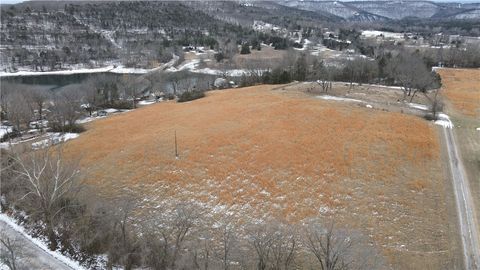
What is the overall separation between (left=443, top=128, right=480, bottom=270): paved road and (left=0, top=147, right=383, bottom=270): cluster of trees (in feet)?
25.8

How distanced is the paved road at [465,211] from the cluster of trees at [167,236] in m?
7.87

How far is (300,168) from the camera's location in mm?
44531

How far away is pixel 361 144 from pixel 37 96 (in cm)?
6497

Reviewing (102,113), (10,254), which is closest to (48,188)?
(10,254)

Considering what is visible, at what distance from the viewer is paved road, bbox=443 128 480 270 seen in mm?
32372

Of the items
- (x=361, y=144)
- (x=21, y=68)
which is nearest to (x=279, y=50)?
(x=21, y=68)

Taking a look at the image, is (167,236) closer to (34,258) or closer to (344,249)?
(34,258)

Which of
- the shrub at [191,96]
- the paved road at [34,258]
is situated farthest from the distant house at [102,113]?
the paved road at [34,258]

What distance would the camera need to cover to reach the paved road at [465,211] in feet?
106

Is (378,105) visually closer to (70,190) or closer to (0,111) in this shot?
(70,190)

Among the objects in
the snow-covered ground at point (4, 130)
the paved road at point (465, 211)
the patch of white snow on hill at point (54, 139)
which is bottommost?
the snow-covered ground at point (4, 130)

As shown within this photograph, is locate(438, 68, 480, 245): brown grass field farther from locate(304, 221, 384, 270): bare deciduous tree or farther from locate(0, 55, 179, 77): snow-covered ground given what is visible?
locate(0, 55, 179, 77): snow-covered ground

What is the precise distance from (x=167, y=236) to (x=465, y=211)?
95.5 ft

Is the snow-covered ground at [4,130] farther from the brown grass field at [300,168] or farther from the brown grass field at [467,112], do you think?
the brown grass field at [467,112]
